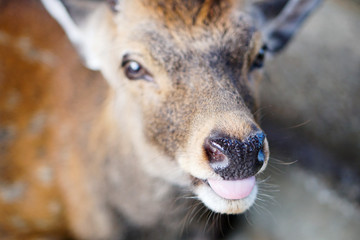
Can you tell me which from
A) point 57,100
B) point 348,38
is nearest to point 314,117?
point 348,38

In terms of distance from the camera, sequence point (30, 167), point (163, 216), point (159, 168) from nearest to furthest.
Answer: point (159, 168), point (163, 216), point (30, 167)

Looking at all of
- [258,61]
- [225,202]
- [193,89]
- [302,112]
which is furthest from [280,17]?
[225,202]

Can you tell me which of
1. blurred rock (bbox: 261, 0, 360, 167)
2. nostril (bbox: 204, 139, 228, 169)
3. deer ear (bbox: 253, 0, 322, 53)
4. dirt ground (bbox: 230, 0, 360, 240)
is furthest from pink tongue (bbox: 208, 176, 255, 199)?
blurred rock (bbox: 261, 0, 360, 167)

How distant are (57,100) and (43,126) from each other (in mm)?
173

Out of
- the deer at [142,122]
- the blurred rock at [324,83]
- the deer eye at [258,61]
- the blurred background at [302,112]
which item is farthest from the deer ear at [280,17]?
the blurred rock at [324,83]

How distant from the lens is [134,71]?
81.1 inches

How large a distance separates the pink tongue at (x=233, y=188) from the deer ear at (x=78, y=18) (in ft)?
3.23

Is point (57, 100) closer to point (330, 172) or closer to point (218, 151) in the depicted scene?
point (218, 151)

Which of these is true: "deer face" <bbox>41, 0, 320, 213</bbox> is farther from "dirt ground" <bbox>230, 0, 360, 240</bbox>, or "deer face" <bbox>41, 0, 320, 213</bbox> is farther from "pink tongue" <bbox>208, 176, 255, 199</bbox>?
"dirt ground" <bbox>230, 0, 360, 240</bbox>

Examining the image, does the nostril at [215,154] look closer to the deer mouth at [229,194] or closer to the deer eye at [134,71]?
the deer mouth at [229,194]

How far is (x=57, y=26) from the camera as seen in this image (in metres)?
3.09

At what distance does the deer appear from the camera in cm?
180

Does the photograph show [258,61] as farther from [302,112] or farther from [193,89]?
[302,112]

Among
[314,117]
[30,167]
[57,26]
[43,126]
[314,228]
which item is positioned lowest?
[314,228]
